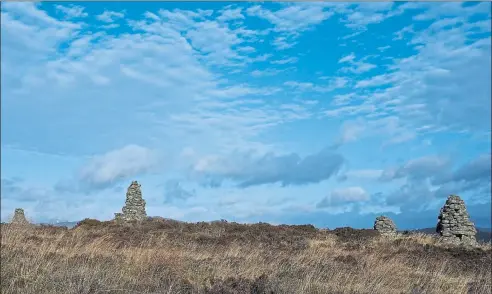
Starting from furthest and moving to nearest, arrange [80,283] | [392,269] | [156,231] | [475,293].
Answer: [156,231], [392,269], [475,293], [80,283]

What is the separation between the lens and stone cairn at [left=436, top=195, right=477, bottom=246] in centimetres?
2645

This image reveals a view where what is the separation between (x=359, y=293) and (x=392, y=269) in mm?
4673

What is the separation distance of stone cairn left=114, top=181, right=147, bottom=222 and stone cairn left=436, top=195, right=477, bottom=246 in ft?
64.6

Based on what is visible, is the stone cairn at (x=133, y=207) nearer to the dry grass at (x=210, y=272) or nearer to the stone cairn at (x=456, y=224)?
the dry grass at (x=210, y=272)

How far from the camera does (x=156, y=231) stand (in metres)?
22.6

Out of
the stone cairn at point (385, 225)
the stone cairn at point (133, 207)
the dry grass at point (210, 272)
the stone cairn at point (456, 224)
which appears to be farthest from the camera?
the stone cairn at point (133, 207)

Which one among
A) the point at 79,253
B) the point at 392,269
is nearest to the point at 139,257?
the point at 79,253

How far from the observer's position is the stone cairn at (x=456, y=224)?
2645 centimetres

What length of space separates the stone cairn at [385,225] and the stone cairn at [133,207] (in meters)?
16.0

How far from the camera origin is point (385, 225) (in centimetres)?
2969

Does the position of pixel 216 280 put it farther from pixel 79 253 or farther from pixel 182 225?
pixel 182 225

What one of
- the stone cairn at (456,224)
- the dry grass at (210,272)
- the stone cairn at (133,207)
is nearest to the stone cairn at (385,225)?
the stone cairn at (456,224)

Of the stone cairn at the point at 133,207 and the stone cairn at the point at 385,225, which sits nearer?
the stone cairn at the point at 385,225

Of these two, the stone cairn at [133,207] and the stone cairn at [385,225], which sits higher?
the stone cairn at [133,207]
